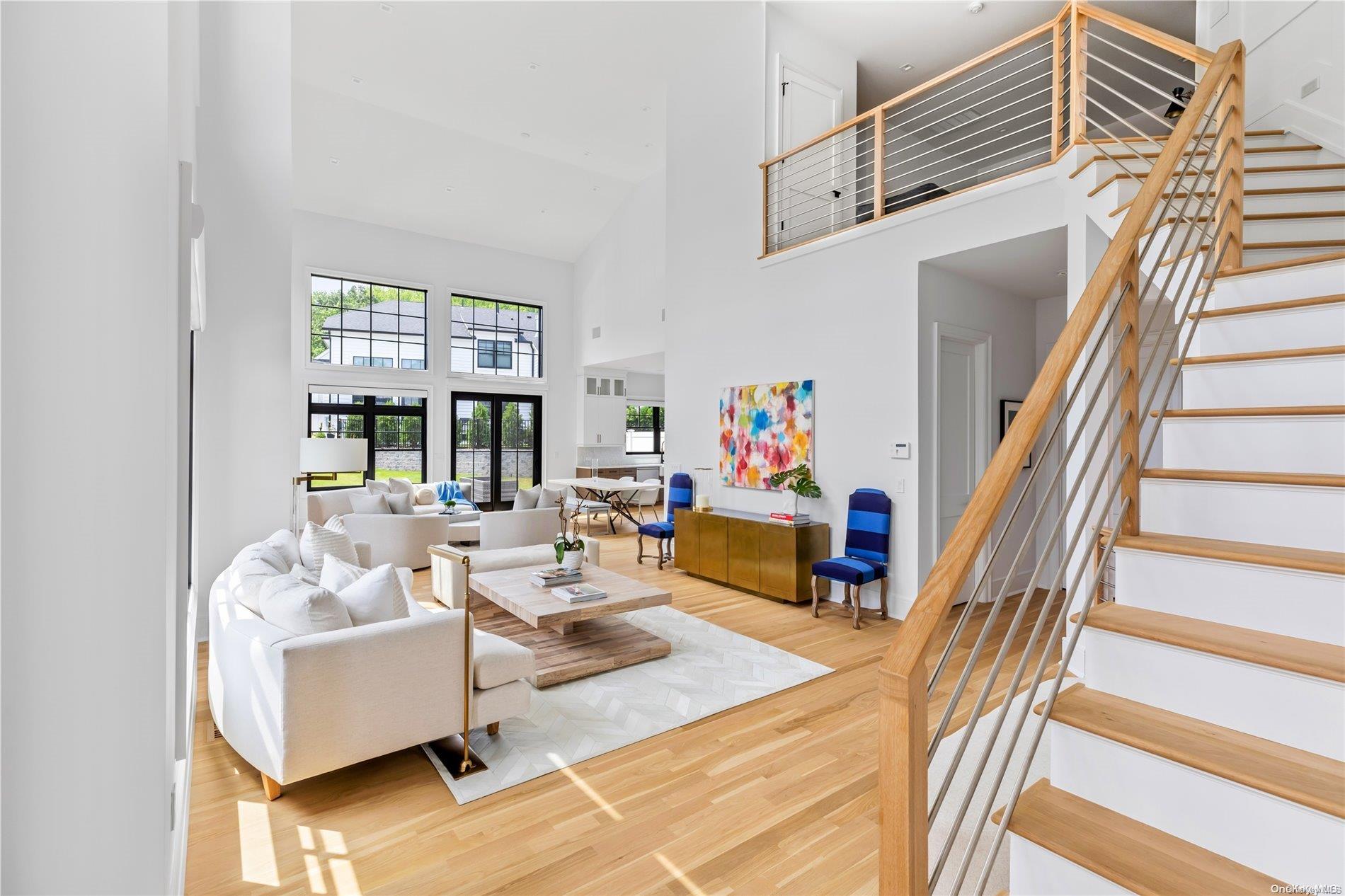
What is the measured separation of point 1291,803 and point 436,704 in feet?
8.67

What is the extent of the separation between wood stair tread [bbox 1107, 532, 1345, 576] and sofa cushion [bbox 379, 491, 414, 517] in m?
6.65

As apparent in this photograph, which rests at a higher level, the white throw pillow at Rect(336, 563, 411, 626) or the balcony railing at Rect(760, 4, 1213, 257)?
the balcony railing at Rect(760, 4, 1213, 257)

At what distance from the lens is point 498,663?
9.37 feet

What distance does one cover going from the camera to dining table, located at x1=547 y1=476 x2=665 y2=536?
8992 mm

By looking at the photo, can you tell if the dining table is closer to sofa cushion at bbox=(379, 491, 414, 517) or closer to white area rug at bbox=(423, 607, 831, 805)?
sofa cushion at bbox=(379, 491, 414, 517)

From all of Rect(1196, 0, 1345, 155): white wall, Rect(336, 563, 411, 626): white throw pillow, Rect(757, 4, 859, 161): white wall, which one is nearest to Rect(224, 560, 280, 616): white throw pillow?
Rect(336, 563, 411, 626): white throw pillow

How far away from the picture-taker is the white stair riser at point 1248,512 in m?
1.60

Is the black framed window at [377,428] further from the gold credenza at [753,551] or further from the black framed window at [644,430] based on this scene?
the gold credenza at [753,551]

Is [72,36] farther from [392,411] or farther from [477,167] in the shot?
[392,411]

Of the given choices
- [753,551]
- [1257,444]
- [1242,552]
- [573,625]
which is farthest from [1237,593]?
[753,551]

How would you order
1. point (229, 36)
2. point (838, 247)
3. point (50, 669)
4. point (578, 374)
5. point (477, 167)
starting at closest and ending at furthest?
point (50, 669) → point (229, 36) → point (838, 247) → point (477, 167) → point (578, 374)

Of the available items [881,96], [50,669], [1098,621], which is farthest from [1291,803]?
[881,96]

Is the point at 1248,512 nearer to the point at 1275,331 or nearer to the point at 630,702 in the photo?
the point at 1275,331

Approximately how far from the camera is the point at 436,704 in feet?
8.75
